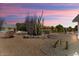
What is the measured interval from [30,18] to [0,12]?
0.40 metres

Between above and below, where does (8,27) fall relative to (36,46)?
above

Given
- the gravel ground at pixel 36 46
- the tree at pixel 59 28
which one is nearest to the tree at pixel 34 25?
the gravel ground at pixel 36 46

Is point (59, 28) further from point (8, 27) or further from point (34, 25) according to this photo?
point (8, 27)

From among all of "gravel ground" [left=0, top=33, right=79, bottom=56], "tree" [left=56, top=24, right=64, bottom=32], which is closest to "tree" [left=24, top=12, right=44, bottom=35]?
"gravel ground" [left=0, top=33, right=79, bottom=56]

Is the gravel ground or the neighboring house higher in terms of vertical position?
the neighboring house

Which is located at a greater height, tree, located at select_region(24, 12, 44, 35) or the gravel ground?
tree, located at select_region(24, 12, 44, 35)

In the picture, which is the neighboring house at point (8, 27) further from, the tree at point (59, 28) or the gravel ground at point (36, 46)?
the tree at point (59, 28)

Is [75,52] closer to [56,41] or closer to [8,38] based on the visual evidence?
[56,41]

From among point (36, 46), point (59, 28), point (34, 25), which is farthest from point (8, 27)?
point (59, 28)

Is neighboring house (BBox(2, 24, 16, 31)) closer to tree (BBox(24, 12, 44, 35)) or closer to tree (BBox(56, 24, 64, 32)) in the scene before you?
tree (BBox(24, 12, 44, 35))

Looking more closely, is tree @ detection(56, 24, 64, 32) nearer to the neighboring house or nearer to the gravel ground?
the gravel ground

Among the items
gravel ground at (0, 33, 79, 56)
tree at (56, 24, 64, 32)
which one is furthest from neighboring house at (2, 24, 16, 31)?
tree at (56, 24, 64, 32)

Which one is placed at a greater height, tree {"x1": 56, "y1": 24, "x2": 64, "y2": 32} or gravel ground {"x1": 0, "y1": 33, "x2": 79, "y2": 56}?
tree {"x1": 56, "y1": 24, "x2": 64, "y2": 32}

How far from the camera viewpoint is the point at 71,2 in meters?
3.34
